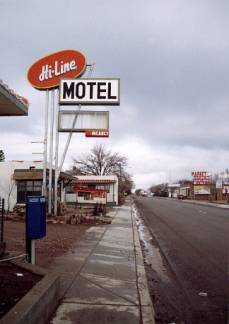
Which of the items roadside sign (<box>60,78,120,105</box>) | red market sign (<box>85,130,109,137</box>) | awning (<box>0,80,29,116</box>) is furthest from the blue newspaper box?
red market sign (<box>85,130,109,137</box>)

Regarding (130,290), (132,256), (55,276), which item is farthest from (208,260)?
(55,276)

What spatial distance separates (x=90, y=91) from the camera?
74.5ft

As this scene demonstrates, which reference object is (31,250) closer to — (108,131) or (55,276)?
(55,276)

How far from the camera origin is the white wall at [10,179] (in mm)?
32719

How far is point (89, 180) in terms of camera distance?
54.0 m

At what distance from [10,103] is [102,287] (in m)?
4.31

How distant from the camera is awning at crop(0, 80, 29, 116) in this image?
8414 mm

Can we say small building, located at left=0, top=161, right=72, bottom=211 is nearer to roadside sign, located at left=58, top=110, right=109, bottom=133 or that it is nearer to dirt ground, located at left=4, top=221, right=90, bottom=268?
roadside sign, located at left=58, top=110, right=109, bottom=133

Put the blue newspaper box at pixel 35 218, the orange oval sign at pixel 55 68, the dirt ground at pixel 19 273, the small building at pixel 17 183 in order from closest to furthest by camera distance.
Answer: the dirt ground at pixel 19 273, the blue newspaper box at pixel 35 218, the orange oval sign at pixel 55 68, the small building at pixel 17 183

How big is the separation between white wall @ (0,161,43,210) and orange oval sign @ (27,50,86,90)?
10145 mm

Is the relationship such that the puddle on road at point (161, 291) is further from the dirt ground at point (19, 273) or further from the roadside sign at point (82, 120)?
the roadside sign at point (82, 120)

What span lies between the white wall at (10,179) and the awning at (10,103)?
75.2ft

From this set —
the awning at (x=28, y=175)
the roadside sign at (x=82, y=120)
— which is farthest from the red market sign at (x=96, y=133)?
the awning at (x=28, y=175)

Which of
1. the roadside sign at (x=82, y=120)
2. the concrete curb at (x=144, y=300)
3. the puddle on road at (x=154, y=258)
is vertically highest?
the roadside sign at (x=82, y=120)
